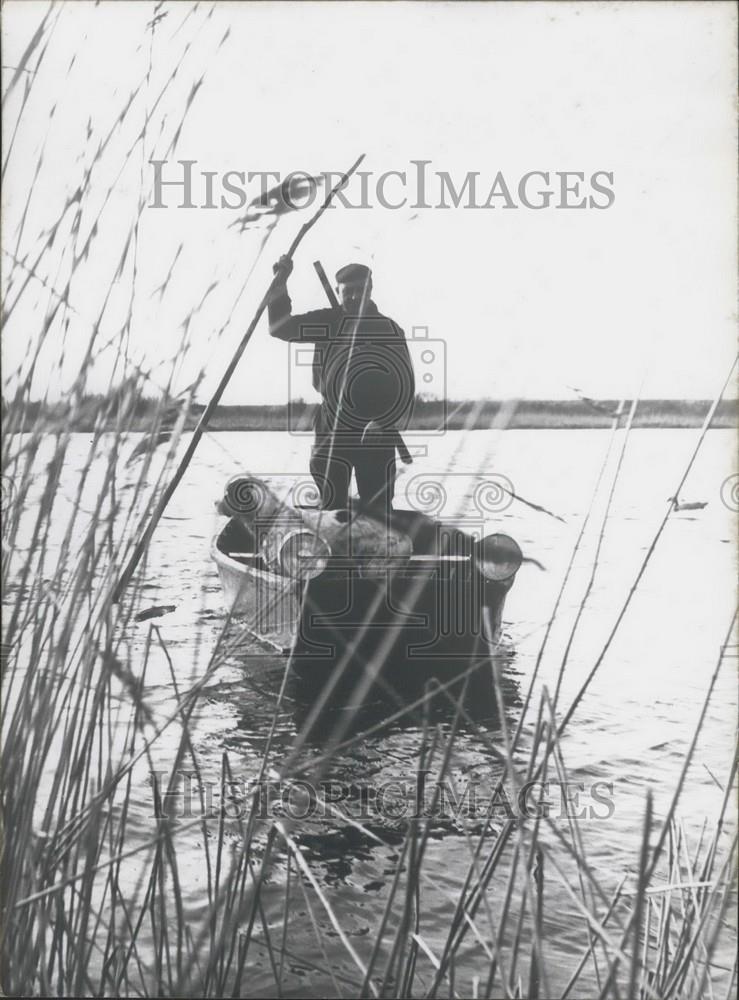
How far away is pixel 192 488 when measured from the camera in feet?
4.18

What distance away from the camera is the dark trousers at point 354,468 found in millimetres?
1295

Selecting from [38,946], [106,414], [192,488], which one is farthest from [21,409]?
[38,946]

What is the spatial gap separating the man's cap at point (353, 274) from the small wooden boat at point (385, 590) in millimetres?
355

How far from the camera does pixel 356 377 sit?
4.39 feet

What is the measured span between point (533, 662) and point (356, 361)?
52 cm

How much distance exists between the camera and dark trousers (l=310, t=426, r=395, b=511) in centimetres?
129

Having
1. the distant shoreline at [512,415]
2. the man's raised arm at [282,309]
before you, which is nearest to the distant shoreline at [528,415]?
the distant shoreline at [512,415]

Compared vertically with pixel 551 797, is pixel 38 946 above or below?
below

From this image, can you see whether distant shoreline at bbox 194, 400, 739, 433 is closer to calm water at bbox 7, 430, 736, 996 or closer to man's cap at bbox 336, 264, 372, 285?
calm water at bbox 7, 430, 736, 996

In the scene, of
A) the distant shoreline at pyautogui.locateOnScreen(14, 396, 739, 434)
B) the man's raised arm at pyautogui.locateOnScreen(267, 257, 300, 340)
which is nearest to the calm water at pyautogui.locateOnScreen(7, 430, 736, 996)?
the distant shoreline at pyautogui.locateOnScreen(14, 396, 739, 434)

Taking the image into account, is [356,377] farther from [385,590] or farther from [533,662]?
[533,662]

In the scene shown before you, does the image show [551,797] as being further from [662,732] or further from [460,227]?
[460,227]

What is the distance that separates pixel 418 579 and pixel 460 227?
1.81 ft

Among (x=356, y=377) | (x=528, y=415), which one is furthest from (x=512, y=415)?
(x=356, y=377)
